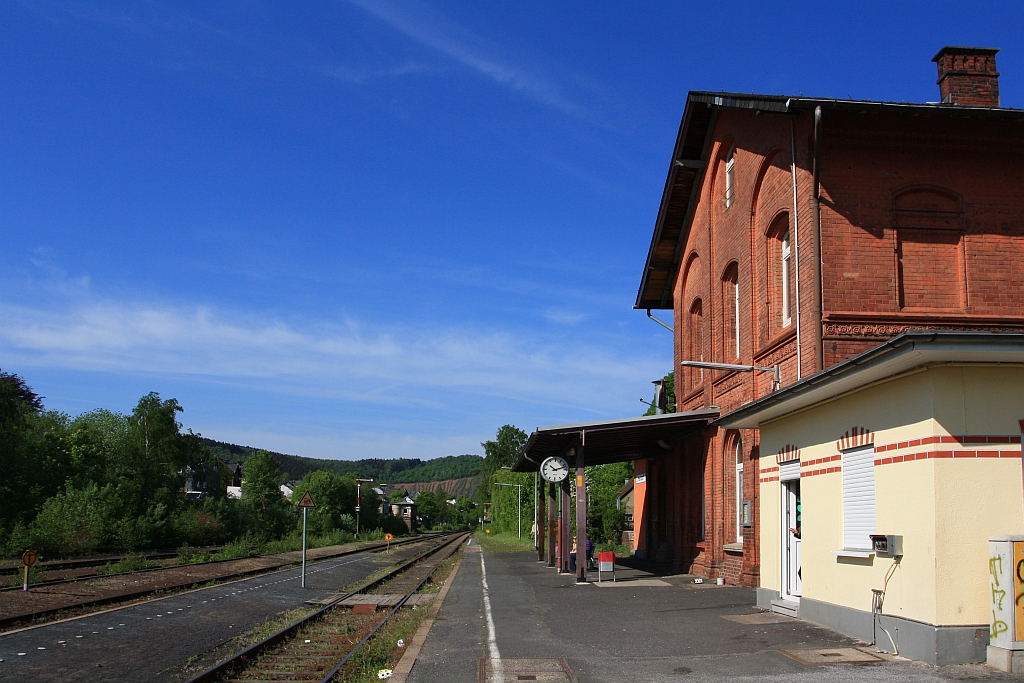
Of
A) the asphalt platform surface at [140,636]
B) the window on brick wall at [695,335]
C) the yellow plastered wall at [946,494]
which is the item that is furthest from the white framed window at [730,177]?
the asphalt platform surface at [140,636]

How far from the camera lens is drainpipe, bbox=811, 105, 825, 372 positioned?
13.4 m

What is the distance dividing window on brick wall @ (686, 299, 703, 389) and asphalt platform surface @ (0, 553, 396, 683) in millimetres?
10606

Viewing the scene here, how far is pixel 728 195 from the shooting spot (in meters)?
19.2

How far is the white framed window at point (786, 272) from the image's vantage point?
1566cm

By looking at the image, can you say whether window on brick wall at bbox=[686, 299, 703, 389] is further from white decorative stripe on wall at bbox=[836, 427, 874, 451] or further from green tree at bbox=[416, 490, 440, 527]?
green tree at bbox=[416, 490, 440, 527]

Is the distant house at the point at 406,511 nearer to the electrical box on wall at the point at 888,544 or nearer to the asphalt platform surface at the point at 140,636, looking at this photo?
the asphalt platform surface at the point at 140,636

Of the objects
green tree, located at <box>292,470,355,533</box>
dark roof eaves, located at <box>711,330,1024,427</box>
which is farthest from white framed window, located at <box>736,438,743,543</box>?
green tree, located at <box>292,470,355,533</box>

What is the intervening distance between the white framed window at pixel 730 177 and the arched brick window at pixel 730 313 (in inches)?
55.9

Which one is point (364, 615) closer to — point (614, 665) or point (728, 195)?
point (614, 665)

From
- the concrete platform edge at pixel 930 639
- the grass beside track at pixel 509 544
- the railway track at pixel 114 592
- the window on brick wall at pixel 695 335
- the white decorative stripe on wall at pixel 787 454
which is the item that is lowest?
the grass beside track at pixel 509 544

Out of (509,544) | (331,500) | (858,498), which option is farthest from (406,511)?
(858,498)

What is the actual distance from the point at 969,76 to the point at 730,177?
4.98 metres

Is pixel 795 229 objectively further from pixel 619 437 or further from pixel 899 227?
pixel 619 437

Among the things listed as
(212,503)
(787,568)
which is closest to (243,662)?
(787,568)
